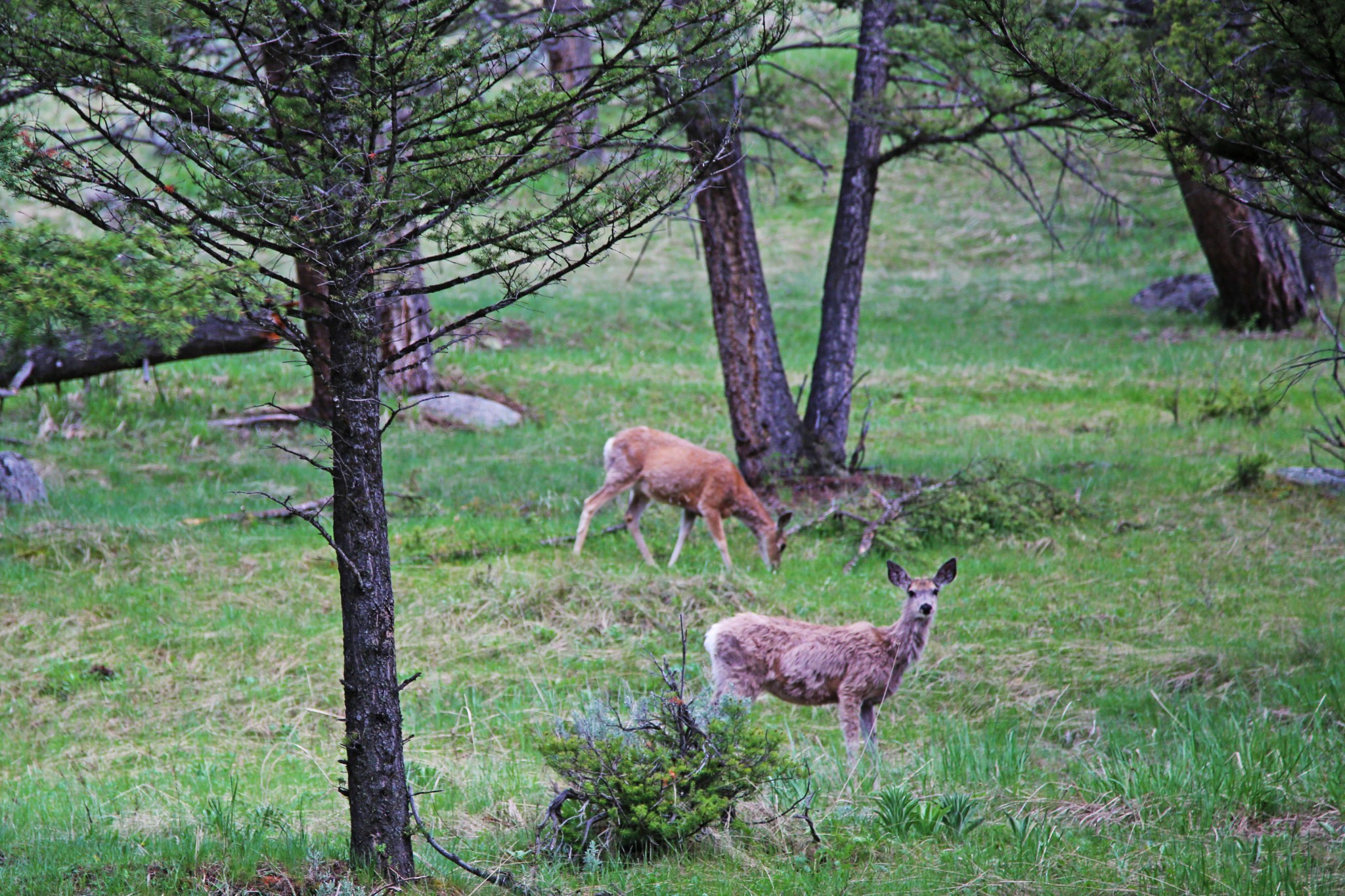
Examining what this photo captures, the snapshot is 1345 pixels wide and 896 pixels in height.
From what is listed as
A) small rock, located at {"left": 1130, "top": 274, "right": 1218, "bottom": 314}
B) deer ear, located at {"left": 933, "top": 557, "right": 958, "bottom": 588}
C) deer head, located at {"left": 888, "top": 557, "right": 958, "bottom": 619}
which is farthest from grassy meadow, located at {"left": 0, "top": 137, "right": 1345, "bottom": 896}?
small rock, located at {"left": 1130, "top": 274, "right": 1218, "bottom": 314}

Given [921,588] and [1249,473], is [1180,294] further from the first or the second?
[921,588]

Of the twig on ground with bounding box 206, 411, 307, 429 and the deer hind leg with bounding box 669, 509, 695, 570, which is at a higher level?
the twig on ground with bounding box 206, 411, 307, 429

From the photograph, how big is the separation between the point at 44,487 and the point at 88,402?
13.5ft

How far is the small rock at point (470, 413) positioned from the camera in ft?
50.2

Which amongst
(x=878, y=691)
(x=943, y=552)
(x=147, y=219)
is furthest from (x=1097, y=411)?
(x=147, y=219)

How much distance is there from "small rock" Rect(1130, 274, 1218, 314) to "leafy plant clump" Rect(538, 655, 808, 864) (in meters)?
20.1

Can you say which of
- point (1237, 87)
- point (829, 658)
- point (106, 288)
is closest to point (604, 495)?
point (829, 658)

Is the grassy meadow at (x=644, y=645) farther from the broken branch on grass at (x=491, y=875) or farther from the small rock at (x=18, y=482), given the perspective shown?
the small rock at (x=18, y=482)

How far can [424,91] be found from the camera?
4688 millimetres

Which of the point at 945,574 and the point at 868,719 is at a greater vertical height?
the point at 945,574

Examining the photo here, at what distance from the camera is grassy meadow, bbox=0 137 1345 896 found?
14.9ft

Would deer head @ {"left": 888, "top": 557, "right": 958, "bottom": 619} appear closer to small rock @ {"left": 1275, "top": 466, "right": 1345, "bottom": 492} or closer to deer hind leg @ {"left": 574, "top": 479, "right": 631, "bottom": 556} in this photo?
deer hind leg @ {"left": 574, "top": 479, "right": 631, "bottom": 556}

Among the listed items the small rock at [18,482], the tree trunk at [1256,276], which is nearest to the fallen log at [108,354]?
the small rock at [18,482]

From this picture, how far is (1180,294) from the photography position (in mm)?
22828
